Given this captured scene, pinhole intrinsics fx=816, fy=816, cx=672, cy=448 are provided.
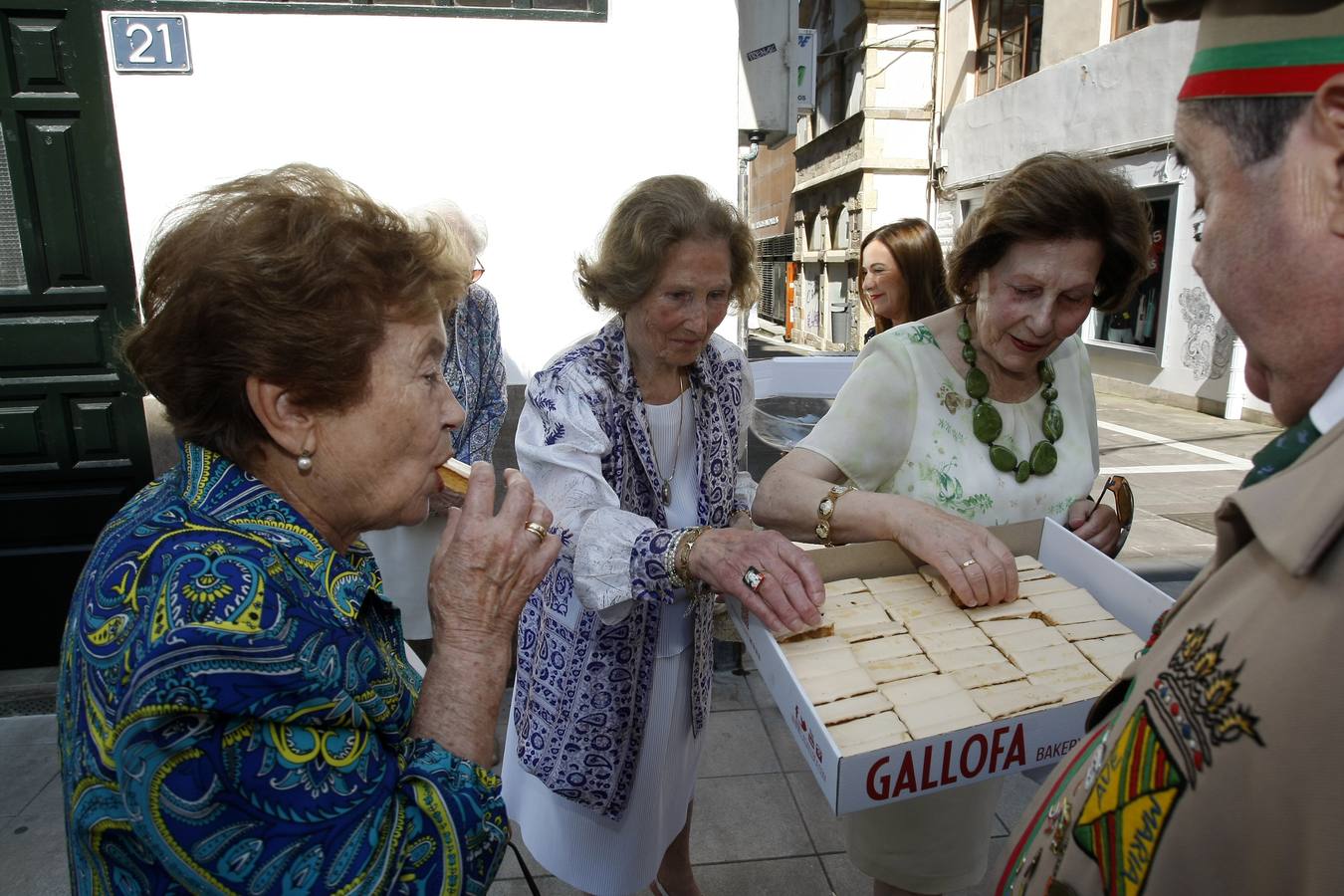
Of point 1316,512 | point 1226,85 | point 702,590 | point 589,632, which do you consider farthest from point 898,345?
point 1316,512

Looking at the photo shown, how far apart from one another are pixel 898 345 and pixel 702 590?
30.8 inches

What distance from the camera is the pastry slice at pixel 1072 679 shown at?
1.28m

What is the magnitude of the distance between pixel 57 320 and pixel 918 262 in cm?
404

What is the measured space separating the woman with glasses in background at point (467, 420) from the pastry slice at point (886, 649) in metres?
2.35

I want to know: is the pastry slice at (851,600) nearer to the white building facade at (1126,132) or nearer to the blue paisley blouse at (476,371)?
the blue paisley blouse at (476,371)

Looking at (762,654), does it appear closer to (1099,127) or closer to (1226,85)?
(1226,85)

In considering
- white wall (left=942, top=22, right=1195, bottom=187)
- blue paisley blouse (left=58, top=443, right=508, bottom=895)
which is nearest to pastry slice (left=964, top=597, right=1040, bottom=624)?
blue paisley blouse (left=58, top=443, right=508, bottom=895)

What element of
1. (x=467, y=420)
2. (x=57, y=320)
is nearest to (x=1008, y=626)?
(x=467, y=420)

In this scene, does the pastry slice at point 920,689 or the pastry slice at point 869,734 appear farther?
the pastry slice at point 920,689

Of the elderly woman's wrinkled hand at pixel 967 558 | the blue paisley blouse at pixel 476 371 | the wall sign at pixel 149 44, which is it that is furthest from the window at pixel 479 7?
the elderly woman's wrinkled hand at pixel 967 558

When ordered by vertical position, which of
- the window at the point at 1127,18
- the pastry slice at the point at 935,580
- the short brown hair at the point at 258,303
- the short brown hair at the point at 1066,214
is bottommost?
the pastry slice at the point at 935,580

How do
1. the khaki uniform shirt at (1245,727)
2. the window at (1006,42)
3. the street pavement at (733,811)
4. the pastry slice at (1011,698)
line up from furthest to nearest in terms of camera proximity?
the window at (1006,42)
the street pavement at (733,811)
the pastry slice at (1011,698)
the khaki uniform shirt at (1245,727)

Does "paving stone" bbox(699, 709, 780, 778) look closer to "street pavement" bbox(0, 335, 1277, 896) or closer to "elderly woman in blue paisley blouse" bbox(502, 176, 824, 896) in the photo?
"street pavement" bbox(0, 335, 1277, 896)

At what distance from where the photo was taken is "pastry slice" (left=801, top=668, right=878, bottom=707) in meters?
1.26
